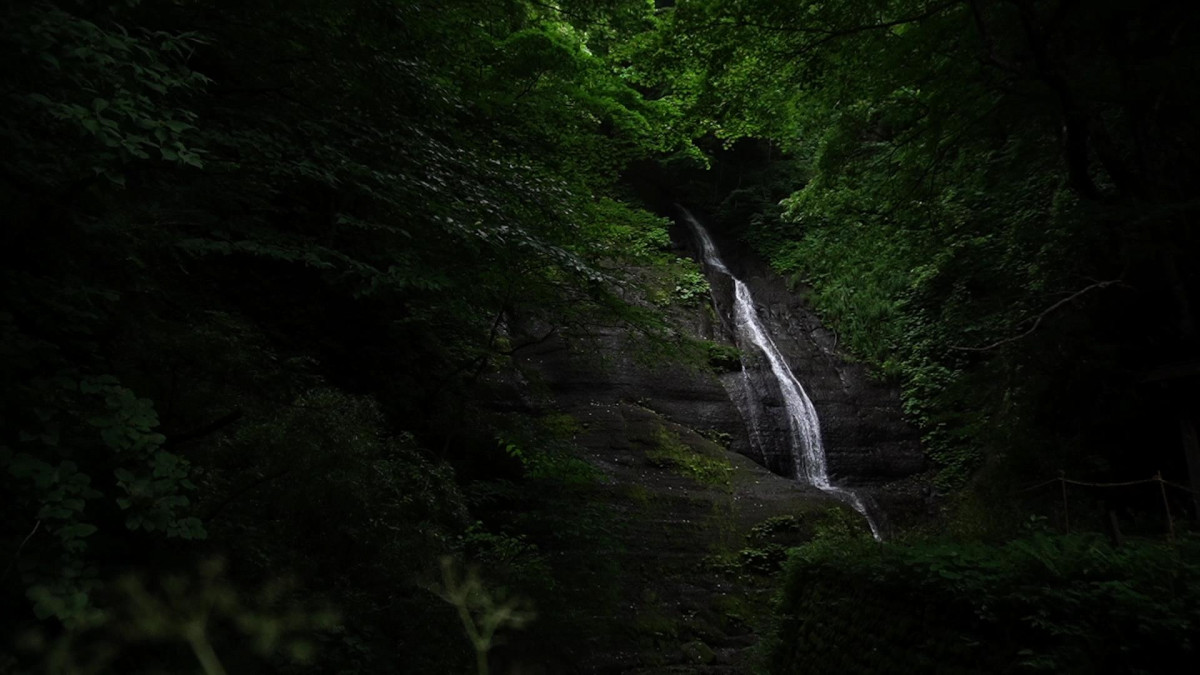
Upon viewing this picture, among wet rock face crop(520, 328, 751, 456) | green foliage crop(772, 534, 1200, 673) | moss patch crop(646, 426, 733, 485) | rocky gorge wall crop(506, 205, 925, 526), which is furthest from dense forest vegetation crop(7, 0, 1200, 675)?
rocky gorge wall crop(506, 205, 925, 526)

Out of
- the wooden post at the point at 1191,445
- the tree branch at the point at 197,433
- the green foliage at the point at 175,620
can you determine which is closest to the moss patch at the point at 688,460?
the wooden post at the point at 1191,445

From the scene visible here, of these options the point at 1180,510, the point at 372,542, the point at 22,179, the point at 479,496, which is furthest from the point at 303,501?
the point at 1180,510

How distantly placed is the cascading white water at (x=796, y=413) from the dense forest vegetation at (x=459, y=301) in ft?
9.88

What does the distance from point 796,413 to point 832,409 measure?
100cm

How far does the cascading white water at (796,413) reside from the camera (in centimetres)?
1443

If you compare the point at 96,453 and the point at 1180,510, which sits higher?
the point at 96,453

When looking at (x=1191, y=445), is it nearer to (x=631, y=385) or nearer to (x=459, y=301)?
(x=459, y=301)

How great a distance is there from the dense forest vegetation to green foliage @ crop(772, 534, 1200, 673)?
2 centimetres

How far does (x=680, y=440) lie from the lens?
13281 millimetres

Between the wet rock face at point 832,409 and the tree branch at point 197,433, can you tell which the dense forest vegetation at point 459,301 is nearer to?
the tree branch at point 197,433

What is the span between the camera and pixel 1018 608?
3814mm

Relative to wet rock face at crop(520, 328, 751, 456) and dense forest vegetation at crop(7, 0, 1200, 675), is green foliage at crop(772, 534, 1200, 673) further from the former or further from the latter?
wet rock face at crop(520, 328, 751, 456)

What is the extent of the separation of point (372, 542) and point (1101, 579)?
4.69m

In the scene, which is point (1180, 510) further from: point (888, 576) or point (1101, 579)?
point (1101, 579)
